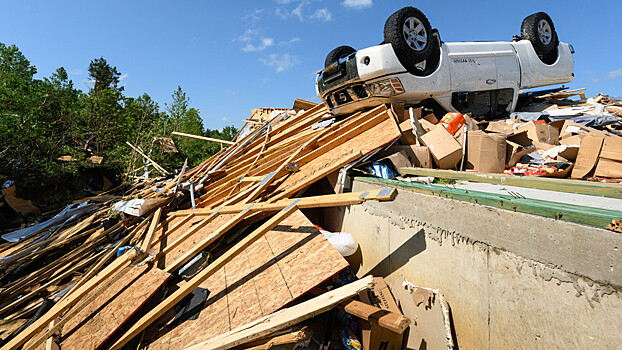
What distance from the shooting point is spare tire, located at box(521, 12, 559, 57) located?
7.03 m

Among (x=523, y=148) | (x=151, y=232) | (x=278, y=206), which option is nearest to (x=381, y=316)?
(x=278, y=206)

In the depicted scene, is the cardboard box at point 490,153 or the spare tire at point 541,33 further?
the spare tire at point 541,33

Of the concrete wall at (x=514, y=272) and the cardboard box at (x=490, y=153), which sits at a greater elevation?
the cardboard box at (x=490, y=153)

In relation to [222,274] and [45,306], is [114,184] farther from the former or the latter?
[222,274]

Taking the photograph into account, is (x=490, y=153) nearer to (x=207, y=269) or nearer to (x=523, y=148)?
(x=523, y=148)

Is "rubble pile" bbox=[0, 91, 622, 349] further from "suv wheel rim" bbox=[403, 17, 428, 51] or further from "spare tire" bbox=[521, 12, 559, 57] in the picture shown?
"spare tire" bbox=[521, 12, 559, 57]

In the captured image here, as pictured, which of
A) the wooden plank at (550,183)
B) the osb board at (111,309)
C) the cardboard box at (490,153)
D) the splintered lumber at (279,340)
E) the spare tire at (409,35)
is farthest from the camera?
the spare tire at (409,35)

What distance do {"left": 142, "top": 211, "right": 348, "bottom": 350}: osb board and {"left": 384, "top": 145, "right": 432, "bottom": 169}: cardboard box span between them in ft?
5.62

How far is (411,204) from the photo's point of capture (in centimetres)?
321

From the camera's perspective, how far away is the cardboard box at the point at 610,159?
3202mm

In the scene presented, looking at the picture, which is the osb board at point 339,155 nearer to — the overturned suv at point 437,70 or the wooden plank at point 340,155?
the wooden plank at point 340,155

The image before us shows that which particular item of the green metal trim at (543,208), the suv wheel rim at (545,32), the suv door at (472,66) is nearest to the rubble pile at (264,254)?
the green metal trim at (543,208)

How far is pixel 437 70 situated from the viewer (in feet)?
19.5

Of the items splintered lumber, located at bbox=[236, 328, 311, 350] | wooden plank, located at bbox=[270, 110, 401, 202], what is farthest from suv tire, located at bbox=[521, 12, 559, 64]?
splintered lumber, located at bbox=[236, 328, 311, 350]
